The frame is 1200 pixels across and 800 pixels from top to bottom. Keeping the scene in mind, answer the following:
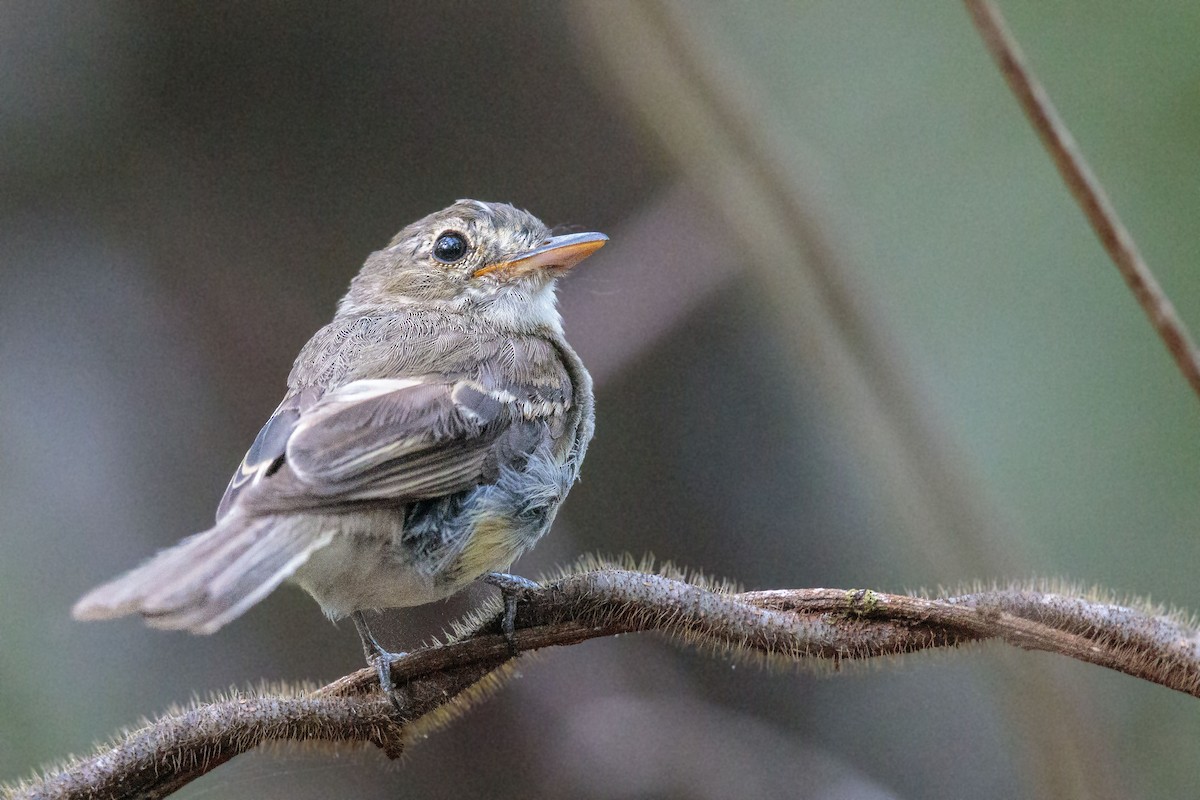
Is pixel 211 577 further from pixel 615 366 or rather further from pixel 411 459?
pixel 615 366

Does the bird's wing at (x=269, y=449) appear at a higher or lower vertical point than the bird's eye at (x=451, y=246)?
lower

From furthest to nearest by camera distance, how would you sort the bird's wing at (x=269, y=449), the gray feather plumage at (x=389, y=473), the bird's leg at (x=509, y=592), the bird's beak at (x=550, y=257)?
the bird's beak at (x=550, y=257) < the bird's wing at (x=269, y=449) < the bird's leg at (x=509, y=592) < the gray feather plumage at (x=389, y=473)

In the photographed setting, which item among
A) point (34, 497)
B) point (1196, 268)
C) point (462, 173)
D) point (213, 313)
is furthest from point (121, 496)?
point (1196, 268)

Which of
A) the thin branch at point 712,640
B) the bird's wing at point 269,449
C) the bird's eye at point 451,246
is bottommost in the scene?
the thin branch at point 712,640

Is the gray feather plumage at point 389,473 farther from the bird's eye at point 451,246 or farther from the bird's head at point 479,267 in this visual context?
the bird's eye at point 451,246

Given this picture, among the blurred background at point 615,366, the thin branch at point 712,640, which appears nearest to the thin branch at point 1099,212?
the thin branch at point 712,640

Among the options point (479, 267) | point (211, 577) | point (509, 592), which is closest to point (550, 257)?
point (479, 267)
